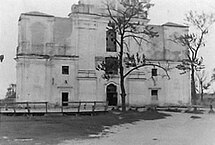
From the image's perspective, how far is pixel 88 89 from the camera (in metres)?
34.1

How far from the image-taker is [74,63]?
3409 centimetres

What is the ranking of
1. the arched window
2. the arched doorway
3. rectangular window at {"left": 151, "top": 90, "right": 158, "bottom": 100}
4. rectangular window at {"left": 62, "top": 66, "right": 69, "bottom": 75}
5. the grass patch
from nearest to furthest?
the grass patch, the arched window, rectangular window at {"left": 62, "top": 66, "right": 69, "bottom": 75}, the arched doorway, rectangular window at {"left": 151, "top": 90, "right": 158, "bottom": 100}

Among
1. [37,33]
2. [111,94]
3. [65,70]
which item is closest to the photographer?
[37,33]

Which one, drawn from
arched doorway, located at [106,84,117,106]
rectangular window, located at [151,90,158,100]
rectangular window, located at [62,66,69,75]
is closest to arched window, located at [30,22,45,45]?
rectangular window, located at [62,66,69,75]

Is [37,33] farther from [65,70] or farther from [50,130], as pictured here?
[50,130]

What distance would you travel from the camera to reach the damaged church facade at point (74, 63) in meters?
32.9

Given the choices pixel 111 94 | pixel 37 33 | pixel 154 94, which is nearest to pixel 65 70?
pixel 37 33

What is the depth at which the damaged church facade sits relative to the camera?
32.9 meters

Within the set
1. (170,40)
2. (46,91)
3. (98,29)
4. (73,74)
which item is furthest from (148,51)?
(46,91)

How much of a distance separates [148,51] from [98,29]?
19.5 ft

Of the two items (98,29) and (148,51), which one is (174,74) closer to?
(148,51)

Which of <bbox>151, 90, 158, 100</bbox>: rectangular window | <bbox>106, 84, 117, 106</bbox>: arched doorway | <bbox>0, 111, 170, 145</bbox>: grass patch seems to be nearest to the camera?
<bbox>0, 111, 170, 145</bbox>: grass patch

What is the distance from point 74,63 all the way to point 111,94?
4.73 m

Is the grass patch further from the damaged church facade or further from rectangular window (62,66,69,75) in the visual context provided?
rectangular window (62,66,69,75)
